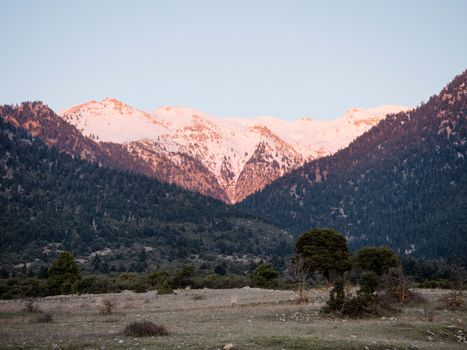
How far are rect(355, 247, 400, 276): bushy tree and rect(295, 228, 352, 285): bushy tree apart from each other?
3112mm

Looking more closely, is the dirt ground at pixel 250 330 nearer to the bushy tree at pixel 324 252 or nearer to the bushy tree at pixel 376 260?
the bushy tree at pixel 324 252

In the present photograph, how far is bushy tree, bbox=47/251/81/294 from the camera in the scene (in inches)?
3179

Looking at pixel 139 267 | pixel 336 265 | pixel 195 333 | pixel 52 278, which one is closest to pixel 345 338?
pixel 195 333

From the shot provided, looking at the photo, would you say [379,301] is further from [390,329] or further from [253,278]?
[253,278]

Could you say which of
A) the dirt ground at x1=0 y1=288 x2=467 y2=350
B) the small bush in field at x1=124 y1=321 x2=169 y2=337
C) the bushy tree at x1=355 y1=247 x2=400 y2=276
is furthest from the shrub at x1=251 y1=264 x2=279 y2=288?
the small bush in field at x1=124 y1=321 x2=169 y2=337

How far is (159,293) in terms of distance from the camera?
2744 inches

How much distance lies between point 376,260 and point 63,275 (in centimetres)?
4479

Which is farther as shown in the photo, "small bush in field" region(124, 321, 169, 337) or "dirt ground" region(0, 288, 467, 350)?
"small bush in field" region(124, 321, 169, 337)

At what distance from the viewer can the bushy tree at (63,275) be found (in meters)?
80.8

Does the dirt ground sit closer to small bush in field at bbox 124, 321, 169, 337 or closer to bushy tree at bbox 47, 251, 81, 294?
small bush in field at bbox 124, 321, 169, 337

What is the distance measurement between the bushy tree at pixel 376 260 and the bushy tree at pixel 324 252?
123 inches

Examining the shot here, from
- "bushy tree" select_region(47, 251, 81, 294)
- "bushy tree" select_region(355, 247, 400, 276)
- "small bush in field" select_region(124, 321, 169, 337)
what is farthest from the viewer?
"bushy tree" select_region(355, 247, 400, 276)

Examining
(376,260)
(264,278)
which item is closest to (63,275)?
(264,278)

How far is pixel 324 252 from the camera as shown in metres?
81.0
